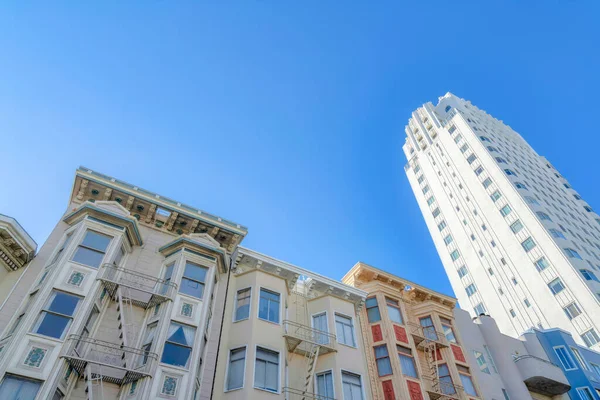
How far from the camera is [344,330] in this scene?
78.1 ft

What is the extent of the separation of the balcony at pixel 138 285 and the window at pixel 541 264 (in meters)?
47.7

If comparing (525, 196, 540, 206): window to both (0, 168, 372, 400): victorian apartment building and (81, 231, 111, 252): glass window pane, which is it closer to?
(0, 168, 372, 400): victorian apartment building

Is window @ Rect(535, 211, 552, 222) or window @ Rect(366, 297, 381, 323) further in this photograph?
window @ Rect(535, 211, 552, 222)

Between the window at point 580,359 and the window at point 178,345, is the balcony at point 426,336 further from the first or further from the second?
the window at point 178,345

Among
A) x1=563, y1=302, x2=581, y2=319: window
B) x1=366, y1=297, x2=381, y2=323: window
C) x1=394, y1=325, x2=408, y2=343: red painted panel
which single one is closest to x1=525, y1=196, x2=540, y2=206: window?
x1=563, y1=302, x2=581, y2=319: window

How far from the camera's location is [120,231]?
20.0 metres

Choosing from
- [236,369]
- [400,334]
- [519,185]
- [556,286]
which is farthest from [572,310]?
[236,369]

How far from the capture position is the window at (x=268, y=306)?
2153 centimetres

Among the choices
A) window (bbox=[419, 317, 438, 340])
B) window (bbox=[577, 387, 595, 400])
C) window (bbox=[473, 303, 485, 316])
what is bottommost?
window (bbox=[577, 387, 595, 400])

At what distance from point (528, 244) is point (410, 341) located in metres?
37.4

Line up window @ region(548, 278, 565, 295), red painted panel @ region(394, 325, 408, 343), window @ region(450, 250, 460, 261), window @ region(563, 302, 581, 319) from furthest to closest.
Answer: window @ region(450, 250, 460, 261) → window @ region(548, 278, 565, 295) → window @ region(563, 302, 581, 319) → red painted panel @ region(394, 325, 408, 343)

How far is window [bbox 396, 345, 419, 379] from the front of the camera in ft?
78.6

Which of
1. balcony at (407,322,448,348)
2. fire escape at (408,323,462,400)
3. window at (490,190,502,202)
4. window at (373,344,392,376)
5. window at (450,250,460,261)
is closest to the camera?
window at (373,344,392,376)

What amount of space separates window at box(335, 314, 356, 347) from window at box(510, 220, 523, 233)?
4231 cm
